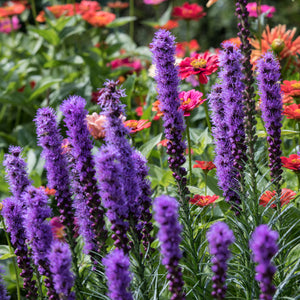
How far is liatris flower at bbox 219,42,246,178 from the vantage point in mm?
1895

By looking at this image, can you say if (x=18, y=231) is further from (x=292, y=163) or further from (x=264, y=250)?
(x=292, y=163)

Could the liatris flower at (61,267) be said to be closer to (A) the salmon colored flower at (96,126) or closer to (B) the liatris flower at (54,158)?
(B) the liatris flower at (54,158)

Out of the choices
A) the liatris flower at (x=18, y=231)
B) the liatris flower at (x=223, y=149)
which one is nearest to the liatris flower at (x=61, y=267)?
the liatris flower at (x=18, y=231)

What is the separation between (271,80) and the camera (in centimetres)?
189

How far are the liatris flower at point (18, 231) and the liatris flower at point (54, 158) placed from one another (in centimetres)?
16

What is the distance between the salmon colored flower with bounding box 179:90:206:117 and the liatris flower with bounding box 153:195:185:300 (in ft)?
3.50

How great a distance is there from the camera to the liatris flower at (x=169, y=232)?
50.9 inches

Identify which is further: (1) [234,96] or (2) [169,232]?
(1) [234,96]

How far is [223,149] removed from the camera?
6.70ft

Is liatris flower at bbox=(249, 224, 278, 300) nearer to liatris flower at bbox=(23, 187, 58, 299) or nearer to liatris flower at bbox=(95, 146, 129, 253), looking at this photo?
liatris flower at bbox=(95, 146, 129, 253)

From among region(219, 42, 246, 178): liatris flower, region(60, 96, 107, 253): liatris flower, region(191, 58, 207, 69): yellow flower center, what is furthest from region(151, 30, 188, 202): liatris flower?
region(191, 58, 207, 69): yellow flower center

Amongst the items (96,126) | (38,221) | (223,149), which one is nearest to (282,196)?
(223,149)

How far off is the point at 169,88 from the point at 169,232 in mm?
703

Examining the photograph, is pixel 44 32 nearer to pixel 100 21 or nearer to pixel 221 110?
pixel 100 21
